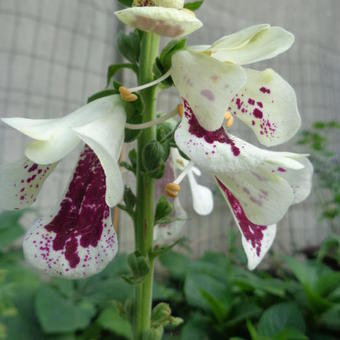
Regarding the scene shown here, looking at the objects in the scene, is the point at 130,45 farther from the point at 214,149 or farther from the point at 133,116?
the point at 214,149

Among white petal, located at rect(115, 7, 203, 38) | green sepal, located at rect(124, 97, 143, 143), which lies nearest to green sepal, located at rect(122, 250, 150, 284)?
green sepal, located at rect(124, 97, 143, 143)

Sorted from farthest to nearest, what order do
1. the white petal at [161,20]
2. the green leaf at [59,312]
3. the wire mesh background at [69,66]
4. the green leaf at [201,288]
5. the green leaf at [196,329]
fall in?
1. the wire mesh background at [69,66]
2. the green leaf at [201,288]
3. the green leaf at [196,329]
4. the green leaf at [59,312]
5. the white petal at [161,20]

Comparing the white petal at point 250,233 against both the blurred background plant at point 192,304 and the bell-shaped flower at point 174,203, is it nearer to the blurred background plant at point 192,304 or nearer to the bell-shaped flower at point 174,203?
the bell-shaped flower at point 174,203

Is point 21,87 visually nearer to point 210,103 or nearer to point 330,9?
point 210,103

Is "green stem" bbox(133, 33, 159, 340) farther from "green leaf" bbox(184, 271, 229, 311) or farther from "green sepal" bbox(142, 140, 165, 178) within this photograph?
"green leaf" bbox(184, 271, 229, 311)

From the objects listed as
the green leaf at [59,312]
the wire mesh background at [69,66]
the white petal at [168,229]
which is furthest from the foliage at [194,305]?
the white petal at [168,229]
